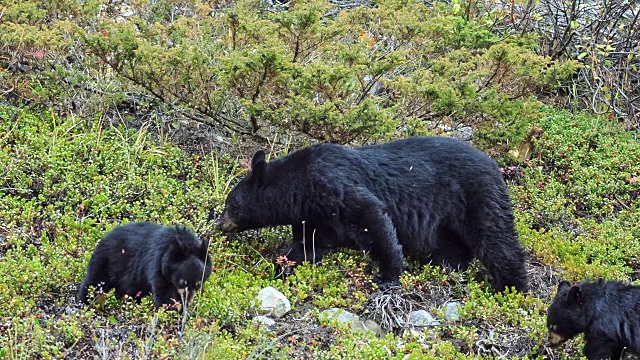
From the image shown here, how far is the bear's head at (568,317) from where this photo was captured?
5863mm

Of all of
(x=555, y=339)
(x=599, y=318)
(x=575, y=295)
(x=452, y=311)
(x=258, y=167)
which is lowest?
(x=452, y=311)

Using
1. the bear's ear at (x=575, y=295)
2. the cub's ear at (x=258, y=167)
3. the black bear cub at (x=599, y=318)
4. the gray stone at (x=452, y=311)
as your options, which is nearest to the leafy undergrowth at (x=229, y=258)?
the gray stone at (x=452, y=311)

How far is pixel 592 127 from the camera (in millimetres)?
10688

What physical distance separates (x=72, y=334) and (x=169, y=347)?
69 centimetres

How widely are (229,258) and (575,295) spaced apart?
3008 millimetres

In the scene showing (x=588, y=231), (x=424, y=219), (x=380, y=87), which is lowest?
(x=588, y=231)

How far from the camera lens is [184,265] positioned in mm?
5609

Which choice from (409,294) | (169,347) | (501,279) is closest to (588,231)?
(501,279)

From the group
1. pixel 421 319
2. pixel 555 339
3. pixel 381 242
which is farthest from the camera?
pixel 381 242

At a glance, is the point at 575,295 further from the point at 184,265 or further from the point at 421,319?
the point at 184,265

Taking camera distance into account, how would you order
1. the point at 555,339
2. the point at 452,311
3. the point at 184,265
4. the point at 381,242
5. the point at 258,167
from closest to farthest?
the point at 184,265 < the point at 555,339 < the point at 452,311 < the point at 381,242 < the point at 258,167

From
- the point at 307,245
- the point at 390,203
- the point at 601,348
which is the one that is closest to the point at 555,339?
the point at 601,348

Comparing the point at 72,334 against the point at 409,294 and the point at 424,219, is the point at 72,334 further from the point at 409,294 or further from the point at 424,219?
the point at 424,219

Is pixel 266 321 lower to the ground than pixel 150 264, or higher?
lower
